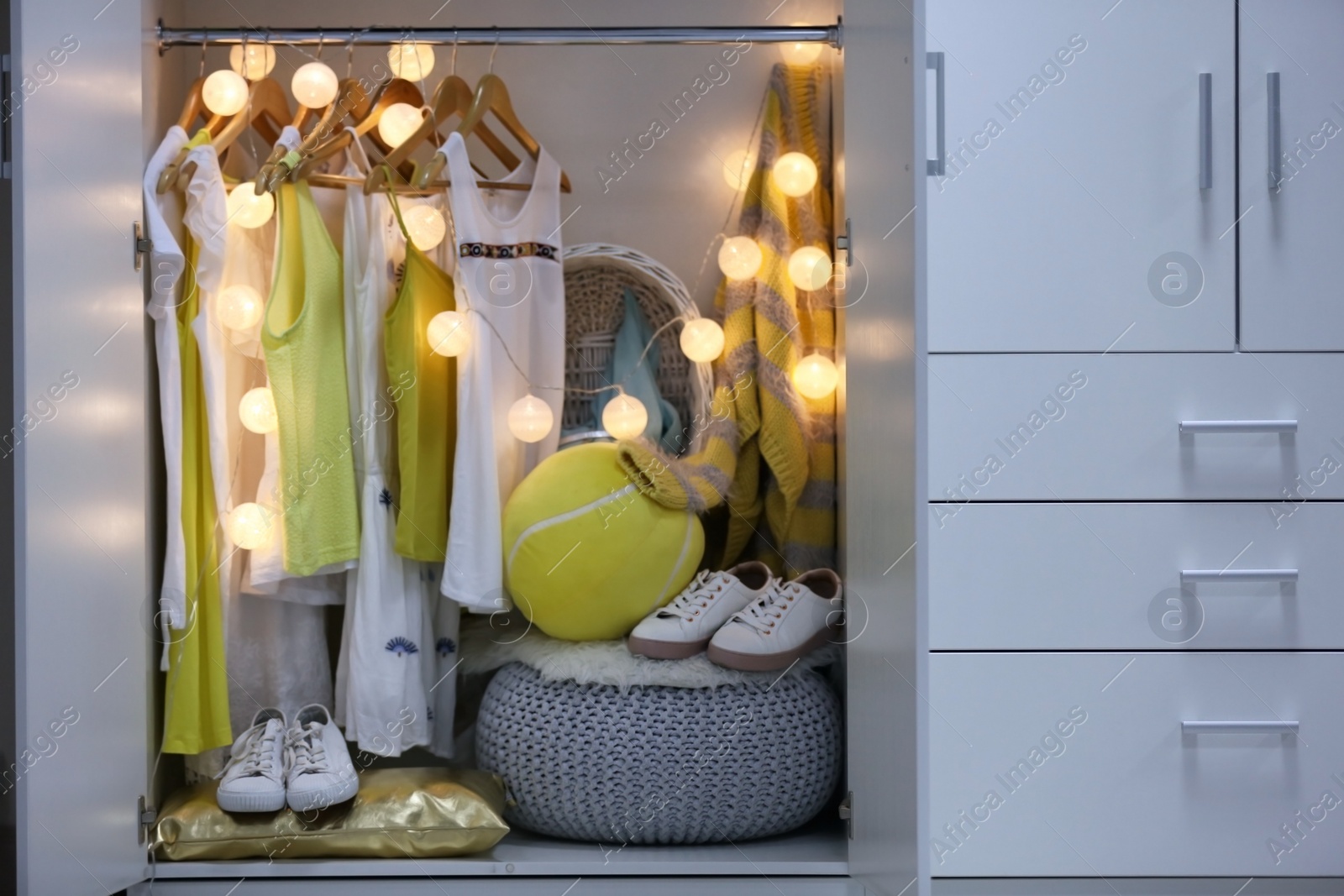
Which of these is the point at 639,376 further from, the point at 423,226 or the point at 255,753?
the point at 255,753

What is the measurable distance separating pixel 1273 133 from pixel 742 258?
0.77m

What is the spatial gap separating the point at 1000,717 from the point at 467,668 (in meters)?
0.87

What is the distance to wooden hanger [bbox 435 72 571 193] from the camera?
1.70 metres

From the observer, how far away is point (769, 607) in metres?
1.60

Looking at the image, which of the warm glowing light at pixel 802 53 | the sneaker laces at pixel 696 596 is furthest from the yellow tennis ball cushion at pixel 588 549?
the warm glowing light at pixel 802 53

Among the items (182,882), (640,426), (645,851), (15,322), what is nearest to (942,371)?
(640,426)

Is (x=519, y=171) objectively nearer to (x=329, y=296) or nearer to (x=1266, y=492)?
(x=329, y=296)

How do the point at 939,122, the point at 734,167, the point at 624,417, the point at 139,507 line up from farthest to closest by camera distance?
1. the point at 734,167
2. the point at 624,417
3. the point at 139,507
4. the point at 939,122

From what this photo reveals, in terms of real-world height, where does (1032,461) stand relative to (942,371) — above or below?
below

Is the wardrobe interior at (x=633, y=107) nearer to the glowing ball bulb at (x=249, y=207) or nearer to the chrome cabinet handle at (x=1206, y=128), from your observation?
the glowing ball bulb at (x=249, y=207)

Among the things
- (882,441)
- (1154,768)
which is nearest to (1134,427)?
(882,441)

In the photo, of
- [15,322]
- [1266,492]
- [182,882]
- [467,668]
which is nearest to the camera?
[15,322]

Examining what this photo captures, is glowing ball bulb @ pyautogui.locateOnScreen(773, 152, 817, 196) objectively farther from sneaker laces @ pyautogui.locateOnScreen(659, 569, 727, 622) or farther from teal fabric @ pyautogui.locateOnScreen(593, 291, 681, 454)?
sneaker laces @ pyautogui.locateOnScreen(659, 569, 727, 622)

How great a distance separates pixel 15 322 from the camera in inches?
45.3
